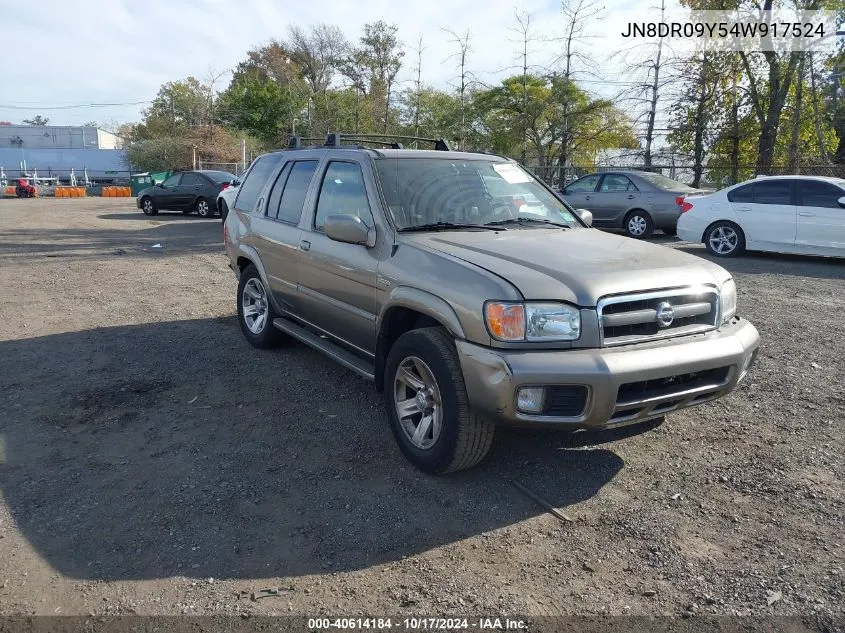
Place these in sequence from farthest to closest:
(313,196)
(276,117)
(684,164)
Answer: (276,117), (684,164), (313,196)

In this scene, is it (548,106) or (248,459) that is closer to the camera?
(248,459)

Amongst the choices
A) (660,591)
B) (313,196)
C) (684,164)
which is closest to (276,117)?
(684,164)

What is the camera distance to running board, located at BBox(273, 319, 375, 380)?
4.28 meters

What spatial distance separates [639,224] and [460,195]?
10.9 meters

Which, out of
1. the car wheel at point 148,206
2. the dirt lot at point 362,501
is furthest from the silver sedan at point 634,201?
the car wheel at point 148,206

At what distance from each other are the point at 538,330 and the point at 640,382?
562 millimetres

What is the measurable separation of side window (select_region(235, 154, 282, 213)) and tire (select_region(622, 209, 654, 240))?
32.9ft

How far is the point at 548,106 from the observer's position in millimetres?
24828

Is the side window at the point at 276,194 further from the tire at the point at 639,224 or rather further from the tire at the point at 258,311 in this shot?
the tire at the point at 639,224

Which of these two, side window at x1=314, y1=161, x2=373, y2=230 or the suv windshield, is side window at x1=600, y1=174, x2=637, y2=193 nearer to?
the suv windshield

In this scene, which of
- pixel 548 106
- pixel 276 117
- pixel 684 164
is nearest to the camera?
pixel 684 164

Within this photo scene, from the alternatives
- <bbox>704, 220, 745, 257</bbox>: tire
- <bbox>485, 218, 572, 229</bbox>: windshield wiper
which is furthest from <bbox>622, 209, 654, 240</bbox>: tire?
<bbox>485, 218, 572, 229</bbox>: windshield wiper

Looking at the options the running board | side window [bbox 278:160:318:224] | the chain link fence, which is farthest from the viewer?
the chain link fence

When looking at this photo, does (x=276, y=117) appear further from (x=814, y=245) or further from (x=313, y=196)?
(x=313, y=196)
